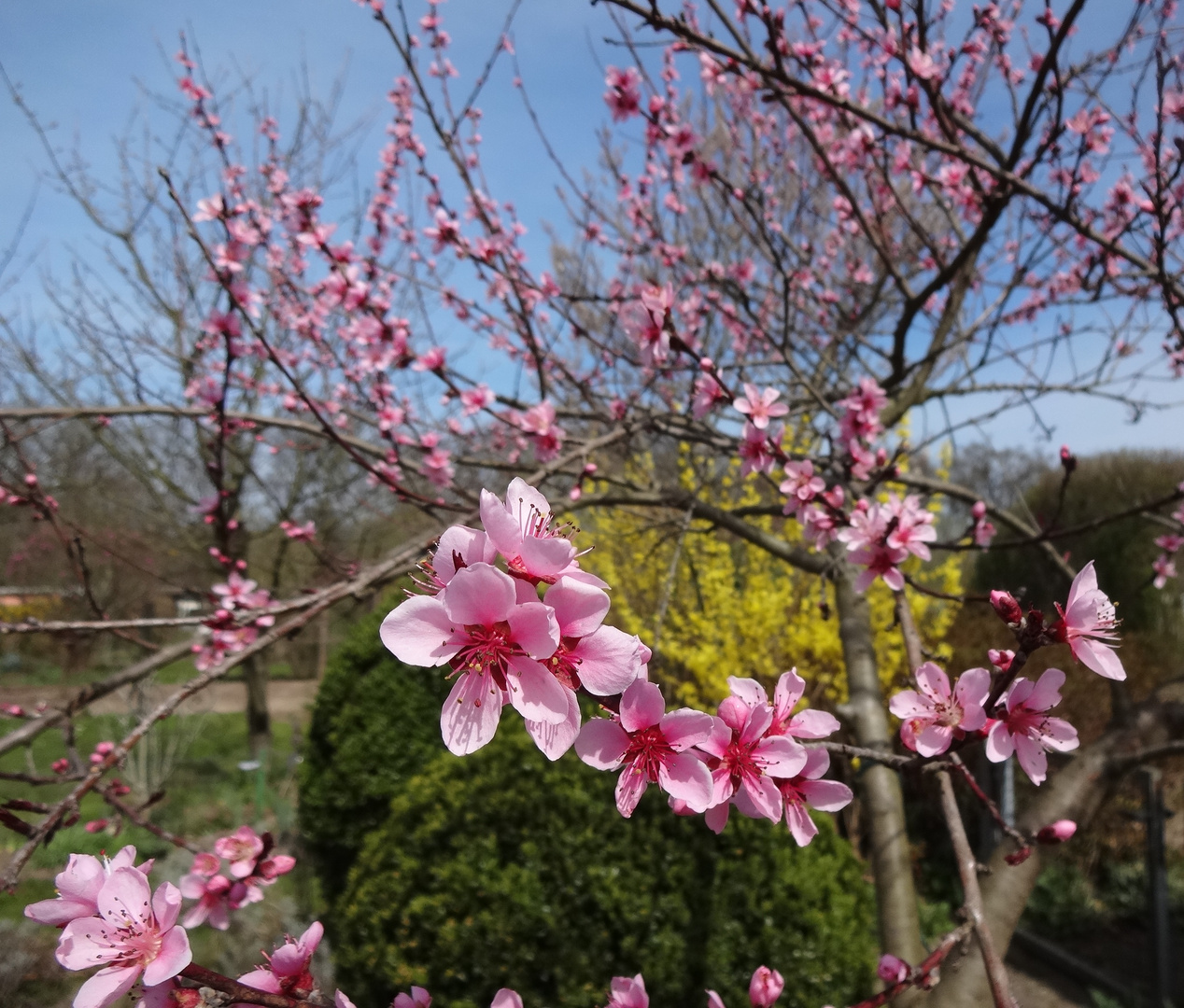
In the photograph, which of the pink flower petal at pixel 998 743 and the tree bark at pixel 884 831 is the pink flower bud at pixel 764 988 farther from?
the tree bark at pixel 884 831

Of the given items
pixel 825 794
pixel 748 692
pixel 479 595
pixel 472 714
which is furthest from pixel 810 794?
pixel 479 595

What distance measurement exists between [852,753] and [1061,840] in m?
0.66

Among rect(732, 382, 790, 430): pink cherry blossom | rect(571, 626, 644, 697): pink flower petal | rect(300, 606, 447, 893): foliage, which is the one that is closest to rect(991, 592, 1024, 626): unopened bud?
rect(571, 626, 644, 697): pink flower petal

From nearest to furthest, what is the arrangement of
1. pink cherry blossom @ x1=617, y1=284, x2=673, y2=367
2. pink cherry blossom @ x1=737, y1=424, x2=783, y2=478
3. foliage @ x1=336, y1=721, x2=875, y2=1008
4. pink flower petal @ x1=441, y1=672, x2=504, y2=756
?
pink flower petal @ x1=441, y1=672, x2=504, y2=756 → pink cherry blossom @ x1=617, y1=284, x2=673, y2=367 → pink cherry blossom @ x1=737, y1=424, x2=783, y2=478 → foliage @ x1=336, y1=721, x2=875, y2=1008

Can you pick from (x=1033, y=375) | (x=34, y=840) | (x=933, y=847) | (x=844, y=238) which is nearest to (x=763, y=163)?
(x=844, y=238)

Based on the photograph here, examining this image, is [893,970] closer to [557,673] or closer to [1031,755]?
[1031,755]

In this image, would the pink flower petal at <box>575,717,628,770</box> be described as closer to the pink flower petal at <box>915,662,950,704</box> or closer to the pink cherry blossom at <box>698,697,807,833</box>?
the pink cherry blossom at <box>698,697,807,833</box>

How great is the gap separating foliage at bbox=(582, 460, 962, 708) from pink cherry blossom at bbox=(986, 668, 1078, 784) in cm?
353

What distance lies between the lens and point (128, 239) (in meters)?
7.47

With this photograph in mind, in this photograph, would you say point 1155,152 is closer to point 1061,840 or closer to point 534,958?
point 1061,840

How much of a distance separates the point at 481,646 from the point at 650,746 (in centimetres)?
28

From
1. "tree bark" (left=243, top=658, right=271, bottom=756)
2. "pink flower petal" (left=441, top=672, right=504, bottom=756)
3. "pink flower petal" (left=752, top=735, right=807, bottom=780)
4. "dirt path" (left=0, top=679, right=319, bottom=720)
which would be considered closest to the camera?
"pink flower petal" (left=441, top=672, right=504, bottom=756)

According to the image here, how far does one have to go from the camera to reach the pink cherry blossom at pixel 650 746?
0.88 m

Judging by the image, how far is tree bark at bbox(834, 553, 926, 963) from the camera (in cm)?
217
